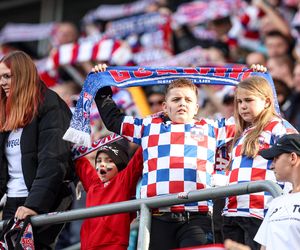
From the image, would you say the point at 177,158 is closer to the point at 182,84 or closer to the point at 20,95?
the point at 182,84

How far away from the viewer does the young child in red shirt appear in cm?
779

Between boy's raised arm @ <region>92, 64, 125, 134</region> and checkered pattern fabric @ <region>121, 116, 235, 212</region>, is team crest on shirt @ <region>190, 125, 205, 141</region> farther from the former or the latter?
boy's raised arm @ <region>92, 64, 125, 134</region>

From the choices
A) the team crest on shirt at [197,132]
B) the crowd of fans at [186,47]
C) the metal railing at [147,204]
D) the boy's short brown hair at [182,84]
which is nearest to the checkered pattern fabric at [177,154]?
the team crest on shirt at [197,132]

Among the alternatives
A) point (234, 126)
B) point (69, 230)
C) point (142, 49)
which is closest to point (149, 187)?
point (234, 126)

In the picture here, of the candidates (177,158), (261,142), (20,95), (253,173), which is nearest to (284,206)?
(253,173)

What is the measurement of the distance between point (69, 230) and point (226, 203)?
2838 mm

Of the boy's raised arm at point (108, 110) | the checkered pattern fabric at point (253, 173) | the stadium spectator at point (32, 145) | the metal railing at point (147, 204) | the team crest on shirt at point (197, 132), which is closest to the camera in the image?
the metal railing at point (147, 204)

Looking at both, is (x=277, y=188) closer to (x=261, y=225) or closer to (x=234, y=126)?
(x=261, y=225)

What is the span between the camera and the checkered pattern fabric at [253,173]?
7.41 meters

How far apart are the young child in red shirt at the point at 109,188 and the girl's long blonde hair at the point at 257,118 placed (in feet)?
2.39

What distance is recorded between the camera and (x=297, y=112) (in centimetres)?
1038

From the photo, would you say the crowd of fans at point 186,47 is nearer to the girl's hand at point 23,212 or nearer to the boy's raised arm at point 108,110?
the boy's raised arm at point 108,110

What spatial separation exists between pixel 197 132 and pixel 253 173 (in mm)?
496

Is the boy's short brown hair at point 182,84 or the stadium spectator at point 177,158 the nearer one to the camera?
the stadium spectator at point 177,158
